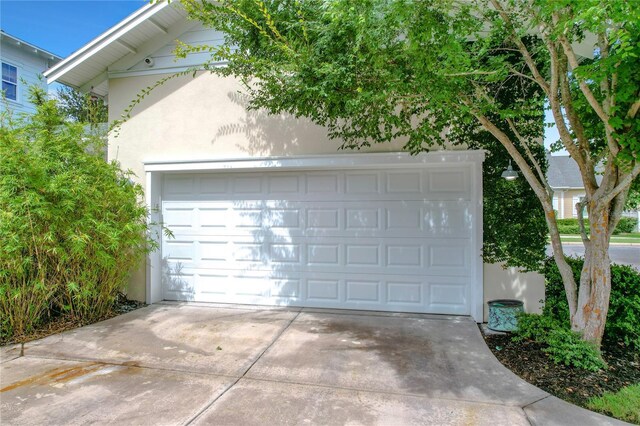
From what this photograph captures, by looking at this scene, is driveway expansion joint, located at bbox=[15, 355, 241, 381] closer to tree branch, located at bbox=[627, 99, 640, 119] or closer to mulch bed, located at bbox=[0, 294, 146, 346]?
mulch bed, located at bbox=[0, 294, 146, 346]

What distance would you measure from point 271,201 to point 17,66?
486 inches

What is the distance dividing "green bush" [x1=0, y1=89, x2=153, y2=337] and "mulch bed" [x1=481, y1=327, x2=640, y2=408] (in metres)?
5.40

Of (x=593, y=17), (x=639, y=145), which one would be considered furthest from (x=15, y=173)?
(x=639, y=145)

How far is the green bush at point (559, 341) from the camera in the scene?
372 centimetres

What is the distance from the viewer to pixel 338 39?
3.81m

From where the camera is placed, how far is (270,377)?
3.65 metres

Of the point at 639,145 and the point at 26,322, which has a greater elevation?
the point at 639,145

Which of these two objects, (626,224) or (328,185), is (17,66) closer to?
(328,185)

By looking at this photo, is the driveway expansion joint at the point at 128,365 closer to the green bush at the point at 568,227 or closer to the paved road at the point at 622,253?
the paved road at the point at 622,253

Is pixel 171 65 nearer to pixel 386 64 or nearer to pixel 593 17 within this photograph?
pixel 386 64

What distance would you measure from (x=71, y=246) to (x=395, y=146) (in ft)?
16.0

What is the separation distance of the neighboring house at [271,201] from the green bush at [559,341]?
3.30 ft

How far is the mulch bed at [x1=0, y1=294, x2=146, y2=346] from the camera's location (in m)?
4.78

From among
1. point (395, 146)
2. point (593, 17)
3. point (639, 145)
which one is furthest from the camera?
point (395, 146)
